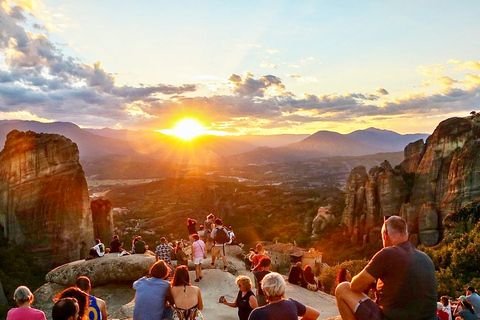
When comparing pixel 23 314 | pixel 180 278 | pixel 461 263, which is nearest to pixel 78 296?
pixel 23 314

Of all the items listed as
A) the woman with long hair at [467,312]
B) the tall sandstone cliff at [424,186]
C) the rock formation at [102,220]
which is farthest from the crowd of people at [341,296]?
the rock formation at [102,220]

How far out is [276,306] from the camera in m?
5.32

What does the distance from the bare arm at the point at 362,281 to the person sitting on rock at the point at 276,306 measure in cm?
94

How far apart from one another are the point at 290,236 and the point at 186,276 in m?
63.6

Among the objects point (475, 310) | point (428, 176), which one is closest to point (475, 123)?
point (428, 176)

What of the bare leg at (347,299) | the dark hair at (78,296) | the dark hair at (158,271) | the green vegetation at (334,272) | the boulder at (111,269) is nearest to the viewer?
the bare leg at (347,299)

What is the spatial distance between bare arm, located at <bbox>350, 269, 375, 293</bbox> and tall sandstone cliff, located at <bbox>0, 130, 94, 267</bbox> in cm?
4956

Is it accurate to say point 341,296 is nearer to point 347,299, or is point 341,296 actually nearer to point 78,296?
point 347,299

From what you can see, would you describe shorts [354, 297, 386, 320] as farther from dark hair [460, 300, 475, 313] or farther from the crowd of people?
dark hair [460, 300, 475, 313]

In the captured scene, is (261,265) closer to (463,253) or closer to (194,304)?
(194,304)

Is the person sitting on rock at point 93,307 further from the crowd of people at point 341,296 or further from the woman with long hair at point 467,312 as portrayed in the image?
the woman with long hair at point 467,312

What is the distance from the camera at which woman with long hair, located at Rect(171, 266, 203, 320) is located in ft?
23.5

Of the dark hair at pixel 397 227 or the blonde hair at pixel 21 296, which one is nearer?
the dark hair at pixel 397 227

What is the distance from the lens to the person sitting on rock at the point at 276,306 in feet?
17.2
